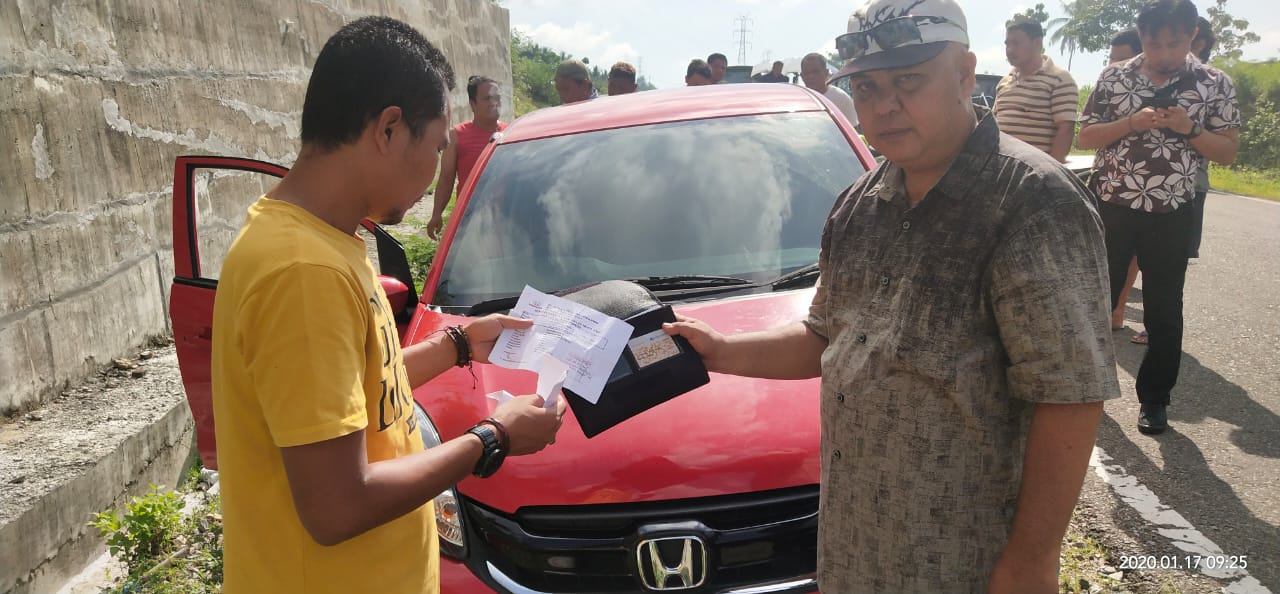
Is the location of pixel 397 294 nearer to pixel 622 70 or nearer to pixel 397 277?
pixel 397 277

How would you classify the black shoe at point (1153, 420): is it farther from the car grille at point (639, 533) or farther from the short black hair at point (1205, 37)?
the short black hair at point (1205, 37)

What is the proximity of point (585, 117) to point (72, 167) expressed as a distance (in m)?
2.28

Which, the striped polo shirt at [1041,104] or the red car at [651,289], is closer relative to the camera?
the red car at [651,289]

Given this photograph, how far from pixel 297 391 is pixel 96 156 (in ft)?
11.4

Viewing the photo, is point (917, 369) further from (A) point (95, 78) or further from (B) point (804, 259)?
(A) point (95, 78)

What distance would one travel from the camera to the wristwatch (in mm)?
1470

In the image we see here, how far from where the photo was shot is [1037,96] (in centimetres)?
546

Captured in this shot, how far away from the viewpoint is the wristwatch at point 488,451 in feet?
4.82

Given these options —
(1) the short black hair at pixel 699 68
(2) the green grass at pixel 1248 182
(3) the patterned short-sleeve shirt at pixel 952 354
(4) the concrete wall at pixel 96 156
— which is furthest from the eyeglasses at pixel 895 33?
(2) the green grass at pixel 1248 182

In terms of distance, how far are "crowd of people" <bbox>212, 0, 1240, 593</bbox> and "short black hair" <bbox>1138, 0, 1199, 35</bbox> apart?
2977mm

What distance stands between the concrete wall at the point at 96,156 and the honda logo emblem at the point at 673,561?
2.80m

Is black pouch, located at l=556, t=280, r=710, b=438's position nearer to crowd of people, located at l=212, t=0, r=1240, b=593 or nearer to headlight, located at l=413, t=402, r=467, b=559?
crowd of people, located at l=212, t=0, r=1240, b=593

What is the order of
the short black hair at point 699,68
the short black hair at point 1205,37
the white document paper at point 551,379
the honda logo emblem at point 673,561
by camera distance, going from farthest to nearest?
the short black hair at point 699,68 < the short black hair at point 1205,37 < the honda logo emblem at point 673,561 < the white document paper at point 551,379

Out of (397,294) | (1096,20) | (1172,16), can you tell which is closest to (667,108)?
(397,294)
